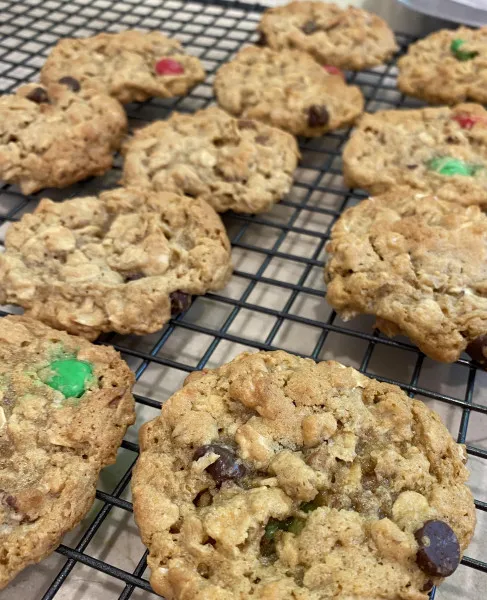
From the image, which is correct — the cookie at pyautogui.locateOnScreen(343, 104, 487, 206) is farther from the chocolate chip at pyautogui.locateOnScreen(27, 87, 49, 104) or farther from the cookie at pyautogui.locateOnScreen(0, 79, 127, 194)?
the chocolate chip at pyautogui.locateOnScreen(27, 87, 49, 104)

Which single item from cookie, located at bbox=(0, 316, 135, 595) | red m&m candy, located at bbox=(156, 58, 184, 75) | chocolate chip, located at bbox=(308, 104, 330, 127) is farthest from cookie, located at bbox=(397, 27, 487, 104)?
cookie, located at bbox=(0, 316, 135, 595)

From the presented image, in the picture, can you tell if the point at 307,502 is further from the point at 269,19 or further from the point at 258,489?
the point at 269,19

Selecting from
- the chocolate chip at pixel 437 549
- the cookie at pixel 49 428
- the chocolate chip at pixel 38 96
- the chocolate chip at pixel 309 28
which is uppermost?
the chocolate chip at pixel 309 28

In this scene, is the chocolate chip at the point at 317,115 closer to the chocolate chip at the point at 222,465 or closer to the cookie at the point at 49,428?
the cookie at the point at 49,428

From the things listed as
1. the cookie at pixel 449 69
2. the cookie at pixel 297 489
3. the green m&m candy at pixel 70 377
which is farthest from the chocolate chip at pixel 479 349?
the cookie at pixel 449 69

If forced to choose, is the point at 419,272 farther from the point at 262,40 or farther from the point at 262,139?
the point at 262,40

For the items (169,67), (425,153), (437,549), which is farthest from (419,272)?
(169,67)
